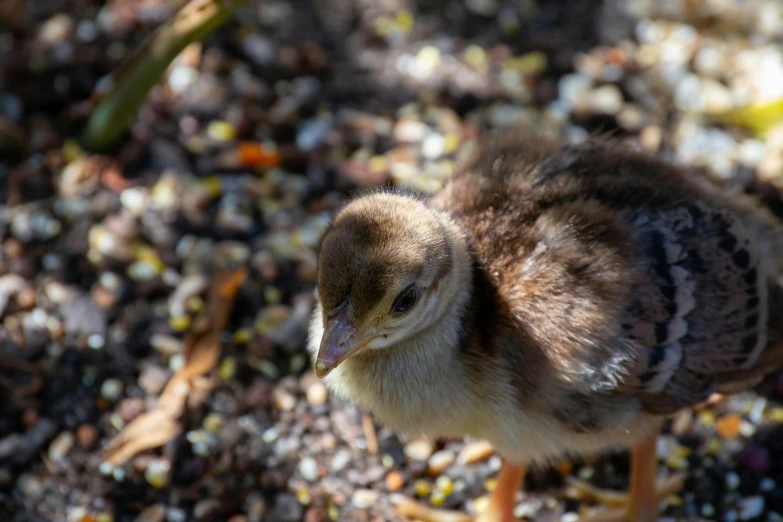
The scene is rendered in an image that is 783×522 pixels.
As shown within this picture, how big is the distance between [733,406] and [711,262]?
83 centimetres

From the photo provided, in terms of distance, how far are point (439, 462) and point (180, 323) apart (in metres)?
0.97

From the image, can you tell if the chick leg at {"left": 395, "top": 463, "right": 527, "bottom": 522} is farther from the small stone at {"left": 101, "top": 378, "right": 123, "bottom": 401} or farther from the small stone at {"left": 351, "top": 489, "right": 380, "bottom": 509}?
the small stone at {"left": 101, "top": 378, "right": 123, "bottom": 401}

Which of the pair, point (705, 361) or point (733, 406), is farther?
point (733, 406)

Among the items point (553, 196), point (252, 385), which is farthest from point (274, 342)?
point (553, 196)

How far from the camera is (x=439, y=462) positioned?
3.05 metres

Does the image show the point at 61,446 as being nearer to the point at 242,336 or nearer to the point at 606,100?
the point at 242,336

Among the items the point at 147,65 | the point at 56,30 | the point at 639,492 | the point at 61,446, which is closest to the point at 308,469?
the point at 61,446

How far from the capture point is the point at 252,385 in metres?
3.14

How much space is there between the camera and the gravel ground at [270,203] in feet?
9.67

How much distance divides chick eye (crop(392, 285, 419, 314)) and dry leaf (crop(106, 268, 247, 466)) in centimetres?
100

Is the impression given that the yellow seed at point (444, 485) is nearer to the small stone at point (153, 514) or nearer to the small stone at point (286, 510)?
the small stone at point (286, 510)

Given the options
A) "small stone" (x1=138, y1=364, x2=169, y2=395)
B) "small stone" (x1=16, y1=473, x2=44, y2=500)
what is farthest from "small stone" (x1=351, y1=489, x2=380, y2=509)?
"small stone" (x1=16, y1=473, x2=44, y2=500)

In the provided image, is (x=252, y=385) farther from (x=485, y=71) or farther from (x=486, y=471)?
(x=485, y=71)

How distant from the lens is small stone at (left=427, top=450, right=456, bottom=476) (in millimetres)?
3051
